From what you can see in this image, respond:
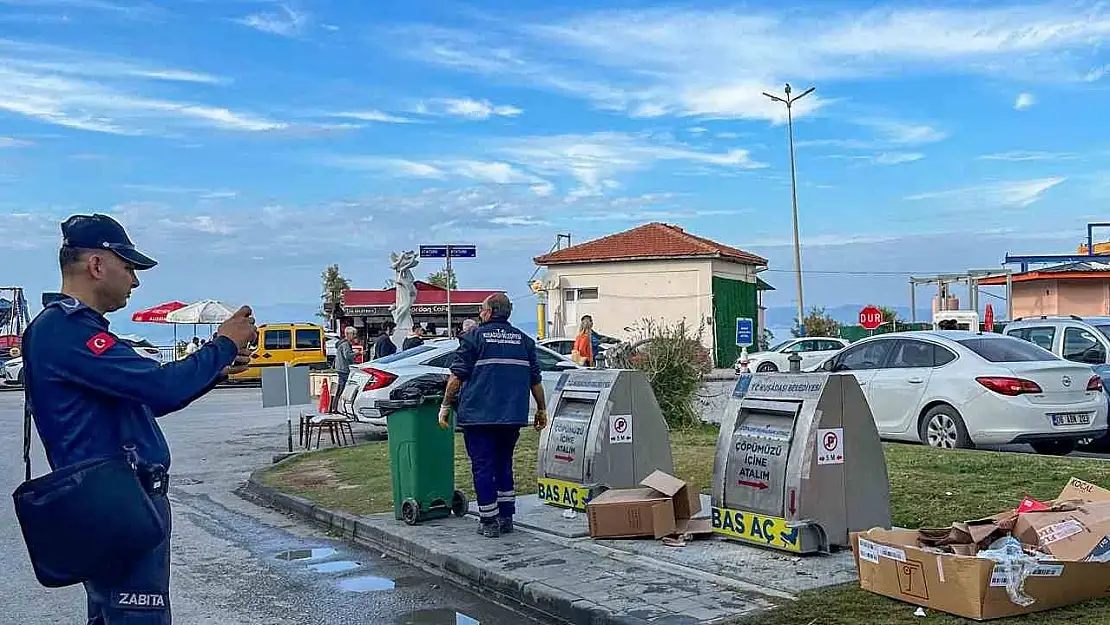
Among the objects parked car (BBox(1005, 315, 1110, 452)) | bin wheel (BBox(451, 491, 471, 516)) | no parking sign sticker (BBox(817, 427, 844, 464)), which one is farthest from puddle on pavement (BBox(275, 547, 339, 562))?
parked car (BBox(1005, 315, 1110, 452))

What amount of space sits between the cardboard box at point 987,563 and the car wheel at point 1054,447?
7.03m

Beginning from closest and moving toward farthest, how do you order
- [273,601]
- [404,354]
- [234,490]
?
[273,601] → [234,490] → [404,354]

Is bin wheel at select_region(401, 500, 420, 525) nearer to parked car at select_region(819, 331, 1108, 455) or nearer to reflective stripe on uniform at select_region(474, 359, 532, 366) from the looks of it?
reflective stripe on uniform at select_region(474, 359, 532, 366)

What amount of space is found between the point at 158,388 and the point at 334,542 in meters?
5.91

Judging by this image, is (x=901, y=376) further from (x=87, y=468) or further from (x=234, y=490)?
(x=87, y=468)

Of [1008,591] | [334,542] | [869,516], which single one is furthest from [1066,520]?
[334,542]

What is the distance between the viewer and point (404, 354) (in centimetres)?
1691

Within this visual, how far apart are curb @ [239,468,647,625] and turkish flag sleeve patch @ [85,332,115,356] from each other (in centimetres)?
336

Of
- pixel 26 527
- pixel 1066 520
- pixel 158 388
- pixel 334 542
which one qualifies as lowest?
pixel 334 542

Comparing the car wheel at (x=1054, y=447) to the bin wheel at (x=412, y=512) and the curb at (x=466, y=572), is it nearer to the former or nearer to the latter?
the bin wheel at (x=412, y=512)

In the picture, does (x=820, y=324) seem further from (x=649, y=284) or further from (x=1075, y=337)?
(x=1075, y=337)

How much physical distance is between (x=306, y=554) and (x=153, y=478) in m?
5.16

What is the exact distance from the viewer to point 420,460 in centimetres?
933

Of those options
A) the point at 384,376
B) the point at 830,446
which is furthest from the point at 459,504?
the point at 384,376
